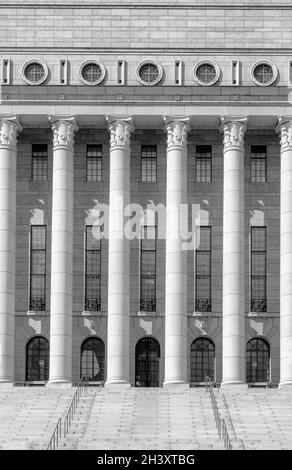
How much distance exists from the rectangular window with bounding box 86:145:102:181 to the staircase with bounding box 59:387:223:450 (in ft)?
46.0

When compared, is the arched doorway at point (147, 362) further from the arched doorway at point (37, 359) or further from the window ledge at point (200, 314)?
the arched doorway at point (37, 359)

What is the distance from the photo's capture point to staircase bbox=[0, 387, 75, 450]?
91.4m

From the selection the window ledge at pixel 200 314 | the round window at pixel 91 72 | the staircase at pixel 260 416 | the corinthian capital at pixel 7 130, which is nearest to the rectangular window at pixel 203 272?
the window ledge at pixel 200 314

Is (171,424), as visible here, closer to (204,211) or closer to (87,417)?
(87,417)

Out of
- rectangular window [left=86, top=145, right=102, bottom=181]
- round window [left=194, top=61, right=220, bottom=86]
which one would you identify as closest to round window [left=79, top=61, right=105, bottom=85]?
rectangular window [left=86, top=145, right=102, bottom=181]

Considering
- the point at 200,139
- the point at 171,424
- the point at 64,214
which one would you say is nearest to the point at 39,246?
the point at 64,214

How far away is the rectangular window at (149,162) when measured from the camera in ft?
377

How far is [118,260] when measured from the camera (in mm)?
110938

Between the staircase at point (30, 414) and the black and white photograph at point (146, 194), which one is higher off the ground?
the black and white photograph at point (146, 194)

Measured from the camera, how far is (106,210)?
372 ft

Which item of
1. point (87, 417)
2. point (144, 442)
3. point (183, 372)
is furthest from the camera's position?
point (183, 372)

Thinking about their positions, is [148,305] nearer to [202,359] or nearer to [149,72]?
[202,359]

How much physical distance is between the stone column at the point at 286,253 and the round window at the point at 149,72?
7.52 metres

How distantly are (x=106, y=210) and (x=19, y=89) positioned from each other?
8575 mm
